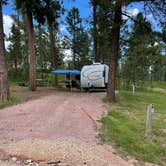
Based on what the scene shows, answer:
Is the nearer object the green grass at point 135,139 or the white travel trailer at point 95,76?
the green grass at point 135,139

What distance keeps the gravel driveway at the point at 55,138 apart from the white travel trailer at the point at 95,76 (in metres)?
13.0

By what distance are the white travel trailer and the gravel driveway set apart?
1299 centimetres

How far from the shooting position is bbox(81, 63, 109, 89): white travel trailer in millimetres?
23955

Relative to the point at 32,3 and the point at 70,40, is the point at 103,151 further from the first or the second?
the point at 70,40

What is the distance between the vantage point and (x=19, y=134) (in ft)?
25.4

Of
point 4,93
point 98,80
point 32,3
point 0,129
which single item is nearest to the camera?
point 0,129

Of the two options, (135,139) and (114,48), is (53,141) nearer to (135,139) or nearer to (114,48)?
(135,139)

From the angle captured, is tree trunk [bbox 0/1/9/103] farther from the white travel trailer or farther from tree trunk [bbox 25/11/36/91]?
the white travel trailer

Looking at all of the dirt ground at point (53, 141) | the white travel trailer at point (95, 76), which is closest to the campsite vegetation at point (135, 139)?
the dirt ground at point (53, 141)

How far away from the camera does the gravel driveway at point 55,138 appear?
6.16 metres

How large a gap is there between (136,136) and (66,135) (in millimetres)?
2121

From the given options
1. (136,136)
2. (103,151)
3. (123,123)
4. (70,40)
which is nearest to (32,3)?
(123,123)

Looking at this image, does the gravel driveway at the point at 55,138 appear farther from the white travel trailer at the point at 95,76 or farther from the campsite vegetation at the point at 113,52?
the white travel trailer at the point at 95,76

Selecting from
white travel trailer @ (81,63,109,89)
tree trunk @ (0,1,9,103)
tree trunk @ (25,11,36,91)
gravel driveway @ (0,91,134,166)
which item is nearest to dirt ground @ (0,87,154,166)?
gravel driveway @ (0,91,134,166)
